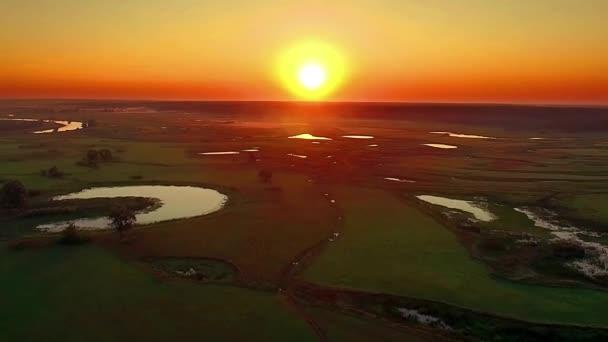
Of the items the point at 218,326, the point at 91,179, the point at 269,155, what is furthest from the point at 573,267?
the point at 269,155

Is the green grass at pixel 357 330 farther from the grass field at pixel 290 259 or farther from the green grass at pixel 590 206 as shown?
the green grass at pixel 590 206

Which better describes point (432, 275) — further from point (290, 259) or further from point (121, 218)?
point (121, 218)

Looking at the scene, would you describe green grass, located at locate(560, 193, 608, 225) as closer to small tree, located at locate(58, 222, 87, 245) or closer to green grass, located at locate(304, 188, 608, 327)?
green grass, located at locate(304, 188, 608, 327)

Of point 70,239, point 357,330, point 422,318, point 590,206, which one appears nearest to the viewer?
point 357,330

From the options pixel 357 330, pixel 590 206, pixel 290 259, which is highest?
pixel 590 206

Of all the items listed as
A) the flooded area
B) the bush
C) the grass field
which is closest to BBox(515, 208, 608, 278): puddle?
the grass field

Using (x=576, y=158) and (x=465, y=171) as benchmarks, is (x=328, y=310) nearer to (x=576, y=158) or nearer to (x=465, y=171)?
(x=465, y=171)

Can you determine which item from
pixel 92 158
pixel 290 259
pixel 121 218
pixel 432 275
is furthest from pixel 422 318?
pixel 92 158
